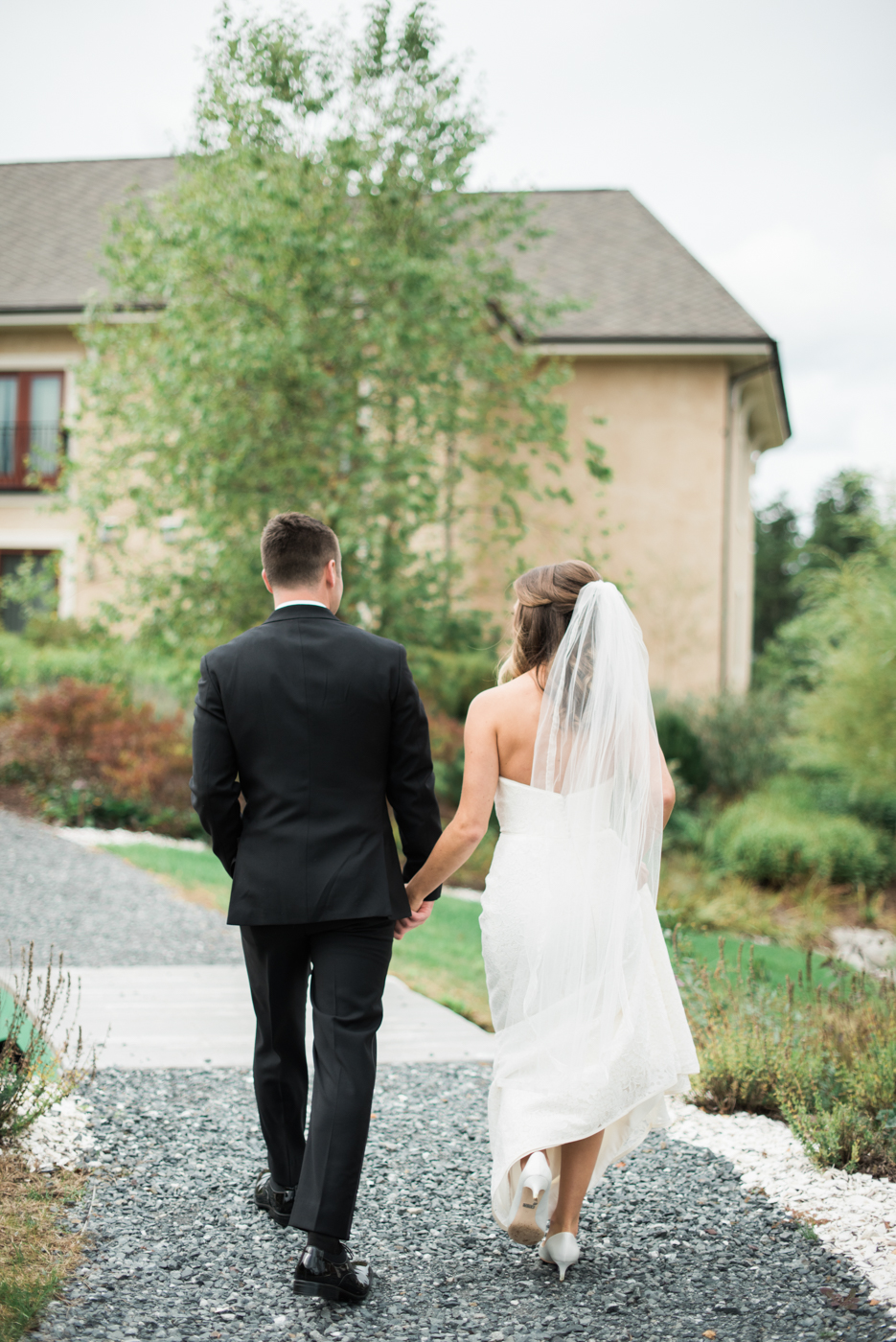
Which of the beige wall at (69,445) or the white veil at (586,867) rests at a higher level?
the beige wall at (69,445)

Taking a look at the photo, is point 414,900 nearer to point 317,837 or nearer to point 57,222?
point 317,837

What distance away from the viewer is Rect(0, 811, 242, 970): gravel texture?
22.3 ft

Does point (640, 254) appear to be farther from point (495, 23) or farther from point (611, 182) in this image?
point (495, 23)

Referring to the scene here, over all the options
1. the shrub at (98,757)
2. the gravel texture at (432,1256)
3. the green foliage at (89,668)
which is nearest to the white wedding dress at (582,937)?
the gravel texture at (432,1256)

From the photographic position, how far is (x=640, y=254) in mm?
19609

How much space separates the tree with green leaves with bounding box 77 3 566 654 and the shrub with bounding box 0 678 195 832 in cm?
266

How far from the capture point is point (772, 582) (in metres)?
49.2

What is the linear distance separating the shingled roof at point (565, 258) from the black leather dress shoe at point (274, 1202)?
14.7 metres

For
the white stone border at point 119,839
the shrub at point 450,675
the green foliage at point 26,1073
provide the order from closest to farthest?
the green foliage at point 26,1073
the shrub at point 450,675
the white stone border at point 119,839

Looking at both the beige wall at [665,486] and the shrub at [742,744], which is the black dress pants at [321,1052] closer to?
the shrub at [742,744]

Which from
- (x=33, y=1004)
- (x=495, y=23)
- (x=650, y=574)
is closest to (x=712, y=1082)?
(x=33, y=1004)

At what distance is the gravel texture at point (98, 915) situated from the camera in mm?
6797

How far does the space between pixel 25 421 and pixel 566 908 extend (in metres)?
18.3

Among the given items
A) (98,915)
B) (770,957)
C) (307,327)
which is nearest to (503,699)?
(98,915)
